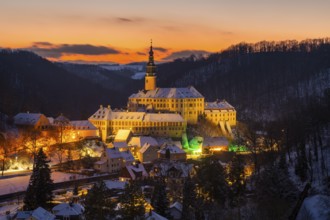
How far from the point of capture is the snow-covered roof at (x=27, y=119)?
73.3m

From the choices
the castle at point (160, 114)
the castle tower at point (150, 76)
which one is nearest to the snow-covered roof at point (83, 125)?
the castle at point (160, 114)

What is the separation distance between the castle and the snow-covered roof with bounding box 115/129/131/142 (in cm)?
364

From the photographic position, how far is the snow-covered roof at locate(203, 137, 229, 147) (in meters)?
75.6

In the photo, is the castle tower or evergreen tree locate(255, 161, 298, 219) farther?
the castle tower

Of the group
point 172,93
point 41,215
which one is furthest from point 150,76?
point 41,215

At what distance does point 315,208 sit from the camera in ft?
116

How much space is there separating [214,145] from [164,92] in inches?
738

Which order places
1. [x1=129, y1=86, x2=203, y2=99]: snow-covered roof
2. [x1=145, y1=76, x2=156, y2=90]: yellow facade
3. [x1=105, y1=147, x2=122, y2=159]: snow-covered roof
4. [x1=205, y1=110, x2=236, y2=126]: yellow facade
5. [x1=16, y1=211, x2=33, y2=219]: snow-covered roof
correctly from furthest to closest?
[x1=145, y1=76, x2=156, y2=90]: yellow facade → [x1=129, y1=86, x2=203, y2=99]: snow-covered roof → [x1=205, y1=110, x2=236, y2=126]: yellow facade → [x1=105, y1=147, x2=122, y2=159]: snow-covered roof → [x1=16, y1=211, x2=33, y2=219]: snow-covered roof

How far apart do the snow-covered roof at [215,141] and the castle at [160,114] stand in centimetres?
508

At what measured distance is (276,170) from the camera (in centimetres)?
4250

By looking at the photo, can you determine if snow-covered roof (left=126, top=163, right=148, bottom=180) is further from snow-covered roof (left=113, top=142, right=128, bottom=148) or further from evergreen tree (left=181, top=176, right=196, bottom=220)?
evergreen tree (left=181, top=176, right=196, bottom=220)

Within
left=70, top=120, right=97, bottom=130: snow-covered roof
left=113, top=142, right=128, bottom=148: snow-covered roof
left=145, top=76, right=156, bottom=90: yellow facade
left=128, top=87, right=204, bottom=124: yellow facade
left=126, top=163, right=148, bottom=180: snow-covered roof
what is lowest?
left=126, top=163, right=148, bottom=180: snow-covered roof

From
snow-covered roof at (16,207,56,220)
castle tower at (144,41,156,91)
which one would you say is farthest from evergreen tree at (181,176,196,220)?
castle tower at (144,41,156,91)

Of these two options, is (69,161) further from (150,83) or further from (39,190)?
(150,83)
